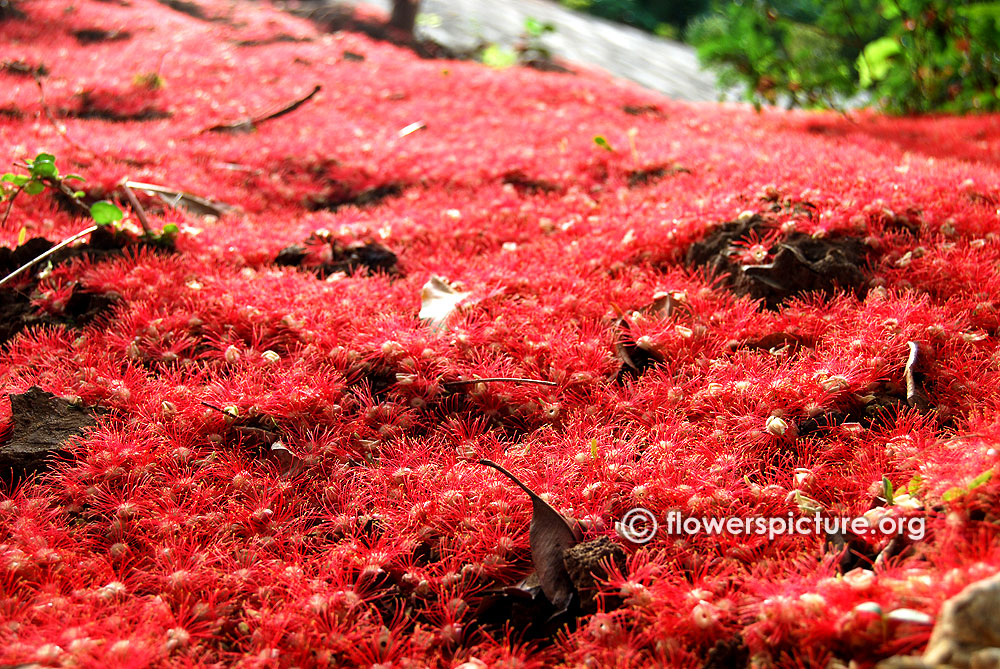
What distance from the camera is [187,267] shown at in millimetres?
3949

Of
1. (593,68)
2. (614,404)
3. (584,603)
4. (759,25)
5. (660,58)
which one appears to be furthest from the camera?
(660,58)

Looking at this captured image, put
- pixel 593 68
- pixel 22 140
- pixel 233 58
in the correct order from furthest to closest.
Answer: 1. pixel 593 68
2. pixel 233 58
3. pixel 22 140

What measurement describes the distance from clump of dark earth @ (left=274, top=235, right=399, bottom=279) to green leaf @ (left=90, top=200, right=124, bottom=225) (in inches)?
→ 34.4

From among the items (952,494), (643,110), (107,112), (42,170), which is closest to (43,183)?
(42,170)

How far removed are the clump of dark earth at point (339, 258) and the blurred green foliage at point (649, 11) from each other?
724 inches

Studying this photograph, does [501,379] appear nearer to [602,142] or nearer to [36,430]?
[36,430]

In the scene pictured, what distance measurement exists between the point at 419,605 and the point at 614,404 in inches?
46.1

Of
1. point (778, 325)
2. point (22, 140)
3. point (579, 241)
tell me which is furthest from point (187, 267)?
point (778, 325)

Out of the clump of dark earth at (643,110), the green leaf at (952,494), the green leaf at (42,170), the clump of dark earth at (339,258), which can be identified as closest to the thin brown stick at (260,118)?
the green leaf at (42,170)

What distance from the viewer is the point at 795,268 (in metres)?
3.66

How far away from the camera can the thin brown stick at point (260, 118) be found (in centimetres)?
688

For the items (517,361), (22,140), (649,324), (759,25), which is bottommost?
(22,140)

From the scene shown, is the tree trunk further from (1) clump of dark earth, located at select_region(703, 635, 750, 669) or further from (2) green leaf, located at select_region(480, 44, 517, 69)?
(1) clump of dark earth, located at select_region(703, 635, 750, 669)

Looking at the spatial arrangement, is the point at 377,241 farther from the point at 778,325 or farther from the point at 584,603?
the point at 584,603
